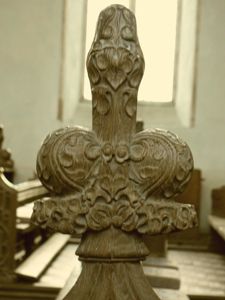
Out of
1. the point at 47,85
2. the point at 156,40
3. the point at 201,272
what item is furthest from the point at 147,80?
the point at 201,272

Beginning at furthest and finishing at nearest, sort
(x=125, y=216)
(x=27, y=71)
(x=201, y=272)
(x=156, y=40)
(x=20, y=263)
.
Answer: (x=156, y=40) < (x=27, y=71) < (x=201, y=272) < (x=20, y=263) < (x=125, y=216)

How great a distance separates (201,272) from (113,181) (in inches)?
223

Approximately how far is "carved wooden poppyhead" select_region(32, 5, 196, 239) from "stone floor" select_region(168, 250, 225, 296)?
3751 mm

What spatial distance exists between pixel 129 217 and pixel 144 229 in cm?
2

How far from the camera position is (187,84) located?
9469 millimetres

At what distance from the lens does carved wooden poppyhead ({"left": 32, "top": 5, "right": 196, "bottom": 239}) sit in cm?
86

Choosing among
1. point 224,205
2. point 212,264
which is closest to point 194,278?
point 212,264

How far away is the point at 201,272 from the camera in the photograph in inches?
251

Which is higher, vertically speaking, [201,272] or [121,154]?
[121,154]

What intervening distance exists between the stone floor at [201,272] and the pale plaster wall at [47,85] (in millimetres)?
1544

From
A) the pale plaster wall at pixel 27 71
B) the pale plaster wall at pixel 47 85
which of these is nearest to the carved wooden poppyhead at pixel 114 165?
the pale plaster wall at pixel 47 85

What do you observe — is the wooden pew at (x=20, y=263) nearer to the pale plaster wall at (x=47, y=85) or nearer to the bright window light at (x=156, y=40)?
the pale plaster wall at (x=47, y=85)

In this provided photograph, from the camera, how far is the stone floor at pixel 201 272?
5207mm

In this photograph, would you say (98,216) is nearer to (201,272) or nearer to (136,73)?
(136,73)
